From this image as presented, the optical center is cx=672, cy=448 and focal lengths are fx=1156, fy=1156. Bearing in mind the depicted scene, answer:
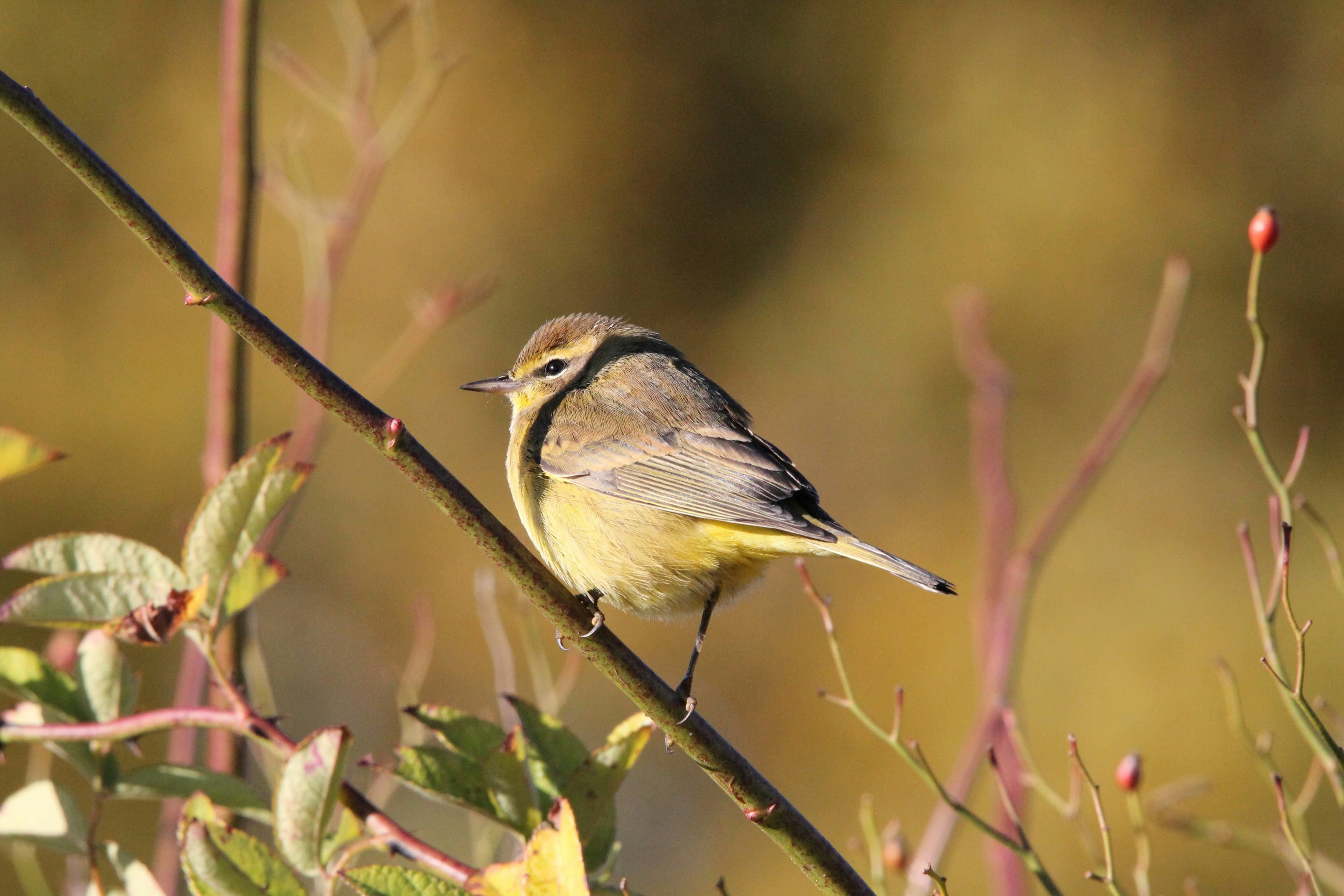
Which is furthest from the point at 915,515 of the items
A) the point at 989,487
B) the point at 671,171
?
the point at 989,487

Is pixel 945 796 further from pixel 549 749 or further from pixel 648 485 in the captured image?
pixel 648 485

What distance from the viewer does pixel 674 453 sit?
3143mm

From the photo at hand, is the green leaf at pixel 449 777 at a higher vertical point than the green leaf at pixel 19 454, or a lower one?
lower

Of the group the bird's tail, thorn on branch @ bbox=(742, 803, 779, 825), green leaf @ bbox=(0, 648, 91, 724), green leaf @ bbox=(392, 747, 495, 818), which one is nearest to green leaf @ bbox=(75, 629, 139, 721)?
green leaf @ bbox=(0, 648, 91, 724)

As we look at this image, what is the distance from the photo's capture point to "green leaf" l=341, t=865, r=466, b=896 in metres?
1.32

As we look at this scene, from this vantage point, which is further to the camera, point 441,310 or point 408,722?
point 441,310

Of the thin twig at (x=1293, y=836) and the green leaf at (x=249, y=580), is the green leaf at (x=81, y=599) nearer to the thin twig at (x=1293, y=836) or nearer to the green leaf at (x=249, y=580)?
the green leaf at (x=249, y=580)

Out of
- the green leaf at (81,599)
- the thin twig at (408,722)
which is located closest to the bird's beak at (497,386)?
the thin twig at (408,722)

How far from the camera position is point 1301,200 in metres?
5.09

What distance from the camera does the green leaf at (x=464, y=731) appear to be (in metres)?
1.56

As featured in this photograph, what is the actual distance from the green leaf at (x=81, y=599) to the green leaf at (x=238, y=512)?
0.20 feet

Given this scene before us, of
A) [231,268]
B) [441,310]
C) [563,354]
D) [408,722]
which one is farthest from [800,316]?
[231,268]

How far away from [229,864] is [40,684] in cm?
39

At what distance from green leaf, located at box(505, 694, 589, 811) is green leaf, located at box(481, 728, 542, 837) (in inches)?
1.2
